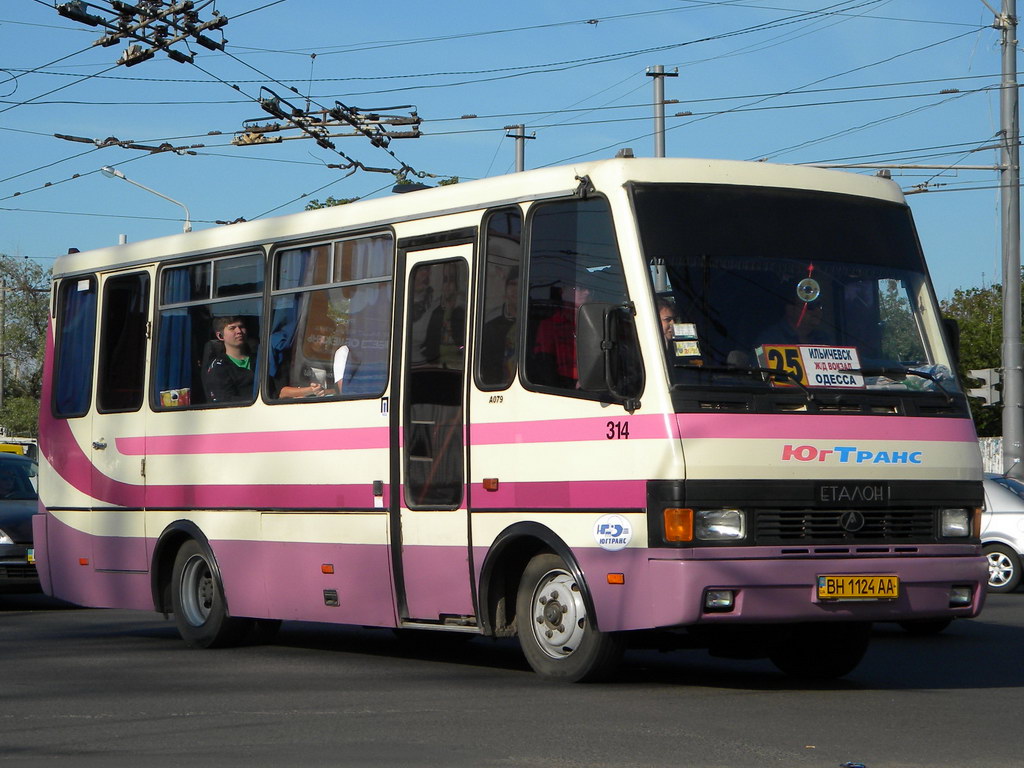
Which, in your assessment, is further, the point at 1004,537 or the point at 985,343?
the point at 985,343

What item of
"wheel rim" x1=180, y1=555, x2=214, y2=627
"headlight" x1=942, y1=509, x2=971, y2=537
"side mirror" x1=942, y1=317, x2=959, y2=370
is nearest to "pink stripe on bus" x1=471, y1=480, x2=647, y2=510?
"headlight" x1=942, y1=509, x2=971, y2=537

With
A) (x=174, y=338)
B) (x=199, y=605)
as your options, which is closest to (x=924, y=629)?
(x=199, y=605)

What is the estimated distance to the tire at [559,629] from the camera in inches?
408

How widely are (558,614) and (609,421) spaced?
1273 millimetres

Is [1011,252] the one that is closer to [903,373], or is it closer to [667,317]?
[903,373]

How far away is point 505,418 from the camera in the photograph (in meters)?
10.9

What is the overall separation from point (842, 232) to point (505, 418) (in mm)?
2354

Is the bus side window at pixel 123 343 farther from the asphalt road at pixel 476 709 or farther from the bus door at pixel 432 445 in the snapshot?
the bus door at pixel 432 445

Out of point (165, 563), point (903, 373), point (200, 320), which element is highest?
point (200, 320)

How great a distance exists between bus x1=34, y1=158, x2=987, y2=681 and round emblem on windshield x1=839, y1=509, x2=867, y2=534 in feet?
0.06

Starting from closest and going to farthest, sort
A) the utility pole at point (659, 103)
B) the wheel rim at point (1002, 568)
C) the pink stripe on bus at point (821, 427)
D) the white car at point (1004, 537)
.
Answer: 1. the pink stripe on bus at point (821, 427)
2. the white car at point (1004, 537)
3. the wheel rim at point (1002, 568)
4. the utility pole at point (659, 103)

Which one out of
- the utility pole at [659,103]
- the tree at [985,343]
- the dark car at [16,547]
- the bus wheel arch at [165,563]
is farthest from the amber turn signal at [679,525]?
the tree at [985,343]

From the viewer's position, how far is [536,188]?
10883 mm

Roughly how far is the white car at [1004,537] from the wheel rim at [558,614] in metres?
11.2
